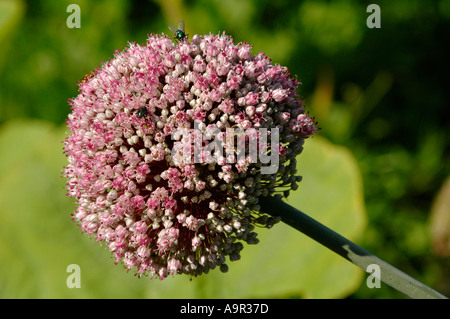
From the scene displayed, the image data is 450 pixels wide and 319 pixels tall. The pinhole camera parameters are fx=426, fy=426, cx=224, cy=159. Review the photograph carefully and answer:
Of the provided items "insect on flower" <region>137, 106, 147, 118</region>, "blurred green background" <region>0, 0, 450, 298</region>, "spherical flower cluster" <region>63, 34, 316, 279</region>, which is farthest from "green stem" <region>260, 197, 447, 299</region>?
"blurred green background" <region>0, 0, 450, 298</region>

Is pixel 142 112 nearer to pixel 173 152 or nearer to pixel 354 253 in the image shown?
pixel 173 152

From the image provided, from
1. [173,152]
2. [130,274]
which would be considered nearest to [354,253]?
[173,152]

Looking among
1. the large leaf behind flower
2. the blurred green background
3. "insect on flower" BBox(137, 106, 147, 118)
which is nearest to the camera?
"insect on flower" BBox(137, 106, 147, 118)

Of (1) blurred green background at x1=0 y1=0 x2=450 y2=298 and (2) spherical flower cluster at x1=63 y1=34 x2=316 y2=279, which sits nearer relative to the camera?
(2) spherical flower cluster at x1=63 y1=34 x2=316 y2=279

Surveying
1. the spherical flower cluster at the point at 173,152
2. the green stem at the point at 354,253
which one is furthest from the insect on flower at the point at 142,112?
the green stem at the point at 354,253

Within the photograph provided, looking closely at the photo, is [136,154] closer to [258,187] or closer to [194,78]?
[194,78]

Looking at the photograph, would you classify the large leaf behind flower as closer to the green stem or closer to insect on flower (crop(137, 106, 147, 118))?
the green stem
